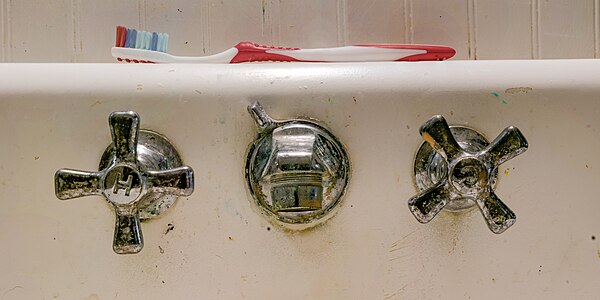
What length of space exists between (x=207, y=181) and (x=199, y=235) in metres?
0.05

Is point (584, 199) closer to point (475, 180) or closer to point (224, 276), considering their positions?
point (475, 180)

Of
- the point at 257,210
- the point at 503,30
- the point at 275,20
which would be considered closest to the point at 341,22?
the point at 275,20

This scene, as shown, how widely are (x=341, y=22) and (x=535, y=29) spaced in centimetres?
23

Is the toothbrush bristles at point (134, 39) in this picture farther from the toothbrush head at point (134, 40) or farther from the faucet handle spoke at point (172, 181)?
the faucet handle spoke at point (172, 181)

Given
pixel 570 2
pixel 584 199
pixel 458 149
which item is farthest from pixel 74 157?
pixel 570 2

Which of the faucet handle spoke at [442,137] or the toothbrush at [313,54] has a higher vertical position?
the toothbrush at [313,54]

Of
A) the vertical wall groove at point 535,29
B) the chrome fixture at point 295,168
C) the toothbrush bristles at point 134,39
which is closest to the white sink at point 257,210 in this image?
the chrome fixture at point 295,168

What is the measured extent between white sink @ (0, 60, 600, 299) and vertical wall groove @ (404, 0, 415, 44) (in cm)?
20

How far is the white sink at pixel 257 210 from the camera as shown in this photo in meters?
0.51

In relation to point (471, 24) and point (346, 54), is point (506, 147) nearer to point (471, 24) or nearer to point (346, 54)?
point (346, 54)

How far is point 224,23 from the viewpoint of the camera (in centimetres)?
71

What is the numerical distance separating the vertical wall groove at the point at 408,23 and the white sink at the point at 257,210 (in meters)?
0.20

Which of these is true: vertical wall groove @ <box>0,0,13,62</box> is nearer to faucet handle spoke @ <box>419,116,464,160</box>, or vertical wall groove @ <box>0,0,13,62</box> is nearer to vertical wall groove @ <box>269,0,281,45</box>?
vertical wall groove @ <box>269,0,281,45</box>

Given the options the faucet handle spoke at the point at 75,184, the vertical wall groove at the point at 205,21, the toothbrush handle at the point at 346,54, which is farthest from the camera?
the vertical wall groove at the point at 205,21
